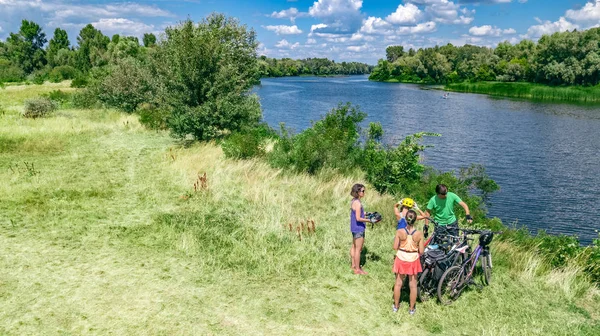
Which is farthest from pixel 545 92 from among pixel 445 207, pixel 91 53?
pixel 91 53

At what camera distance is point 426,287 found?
812 centimetres

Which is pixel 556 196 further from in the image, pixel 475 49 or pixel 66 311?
pixel 475 49

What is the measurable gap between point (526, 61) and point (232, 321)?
10206 centimetres

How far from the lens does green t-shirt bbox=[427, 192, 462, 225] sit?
909 centimetres

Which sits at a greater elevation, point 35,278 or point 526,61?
point 526,61

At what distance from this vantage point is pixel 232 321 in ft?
23.7

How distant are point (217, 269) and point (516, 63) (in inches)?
3810

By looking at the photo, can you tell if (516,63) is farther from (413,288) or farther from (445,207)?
(413,288)

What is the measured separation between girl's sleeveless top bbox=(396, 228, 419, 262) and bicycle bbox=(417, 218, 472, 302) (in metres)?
→ 0.60

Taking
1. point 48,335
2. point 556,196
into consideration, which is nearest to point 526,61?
point 556,196

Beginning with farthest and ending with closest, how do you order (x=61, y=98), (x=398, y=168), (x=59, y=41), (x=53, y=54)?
(x=59, y=41), (x=53, y=54), (x=61, y=98), (x=398, y=168)

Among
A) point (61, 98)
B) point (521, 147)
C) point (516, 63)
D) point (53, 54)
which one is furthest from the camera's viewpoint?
point (53, 54)

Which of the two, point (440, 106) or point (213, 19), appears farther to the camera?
point (440, 106)

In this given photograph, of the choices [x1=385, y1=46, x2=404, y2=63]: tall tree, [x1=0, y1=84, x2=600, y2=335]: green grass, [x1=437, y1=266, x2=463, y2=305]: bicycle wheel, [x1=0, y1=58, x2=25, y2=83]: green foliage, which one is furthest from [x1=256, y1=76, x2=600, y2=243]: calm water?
[x1=385, y1=46, x2=404, y2=63]: tall tree
